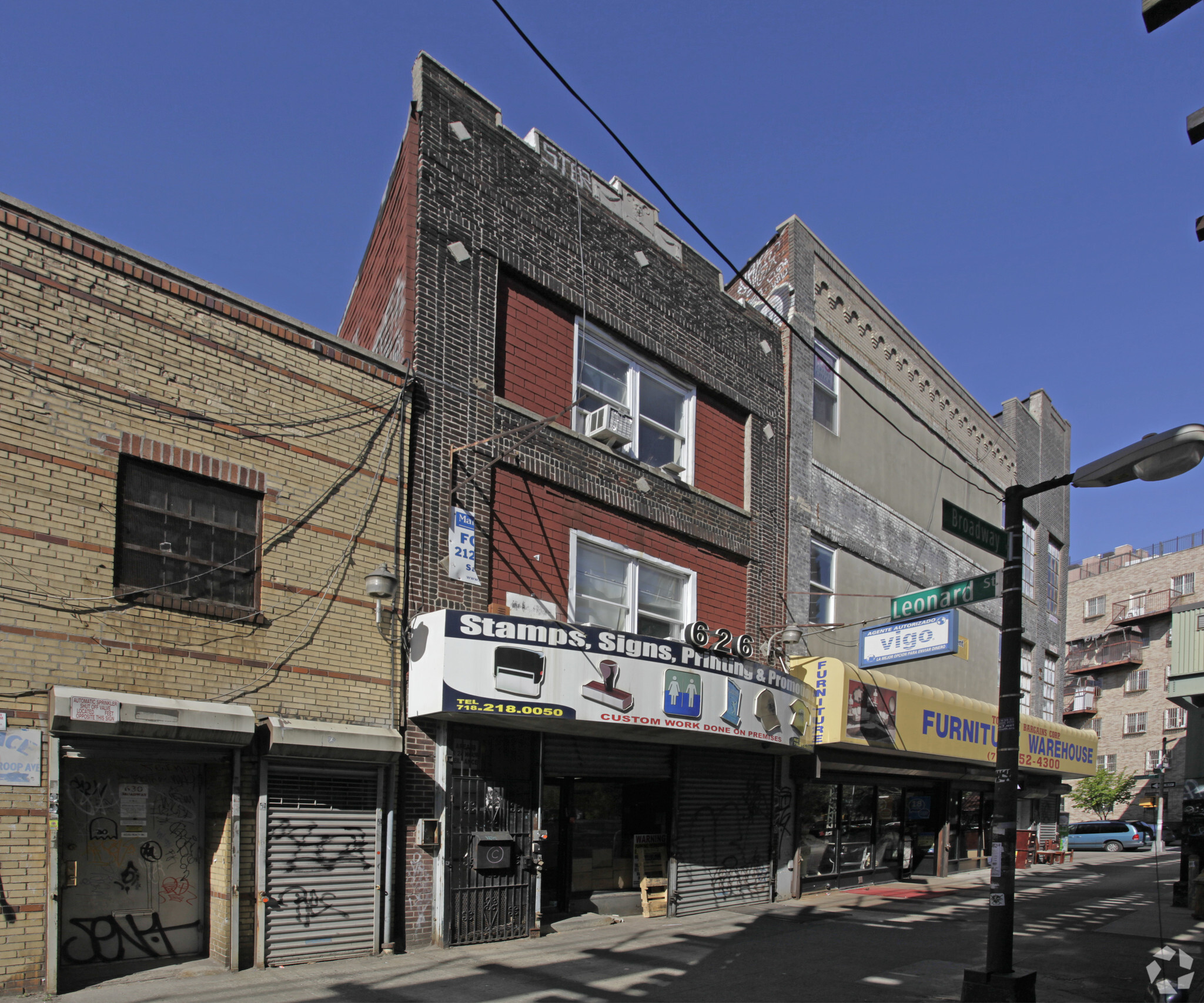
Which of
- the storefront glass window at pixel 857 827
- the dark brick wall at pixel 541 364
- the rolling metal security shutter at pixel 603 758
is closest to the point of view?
the dark brick wall at pixel 541 364

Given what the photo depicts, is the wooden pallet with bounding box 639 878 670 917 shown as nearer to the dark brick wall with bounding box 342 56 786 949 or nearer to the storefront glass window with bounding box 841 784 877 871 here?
the dark brick wall with bounding box 342 56 786 949

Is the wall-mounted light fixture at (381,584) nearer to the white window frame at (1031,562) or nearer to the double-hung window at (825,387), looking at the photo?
the double-hung window at (825,387)

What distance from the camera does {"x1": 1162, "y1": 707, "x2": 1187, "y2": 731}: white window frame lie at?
181ft

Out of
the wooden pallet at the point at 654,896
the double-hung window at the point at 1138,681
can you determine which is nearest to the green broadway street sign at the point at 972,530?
the wooden pallet at the point at 654,896

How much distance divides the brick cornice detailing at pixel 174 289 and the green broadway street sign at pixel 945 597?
22.8ft

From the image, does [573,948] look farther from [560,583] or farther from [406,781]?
[560,583]

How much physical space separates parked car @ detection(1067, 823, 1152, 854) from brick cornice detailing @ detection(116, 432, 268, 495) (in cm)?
4059

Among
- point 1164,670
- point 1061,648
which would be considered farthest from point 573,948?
point 1164,670

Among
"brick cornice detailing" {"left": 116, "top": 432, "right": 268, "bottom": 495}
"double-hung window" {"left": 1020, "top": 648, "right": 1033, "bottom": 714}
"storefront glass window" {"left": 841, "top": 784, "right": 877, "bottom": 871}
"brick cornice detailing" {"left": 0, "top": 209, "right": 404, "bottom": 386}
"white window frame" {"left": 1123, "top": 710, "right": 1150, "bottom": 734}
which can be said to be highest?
"brick cornice detailing" {"left": 0, "top": 209, "right": 404, "bottom": 386}

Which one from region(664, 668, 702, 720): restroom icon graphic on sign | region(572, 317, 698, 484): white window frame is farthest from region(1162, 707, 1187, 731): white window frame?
region(664, 668, 702, 720): restroom icon graphic on sign

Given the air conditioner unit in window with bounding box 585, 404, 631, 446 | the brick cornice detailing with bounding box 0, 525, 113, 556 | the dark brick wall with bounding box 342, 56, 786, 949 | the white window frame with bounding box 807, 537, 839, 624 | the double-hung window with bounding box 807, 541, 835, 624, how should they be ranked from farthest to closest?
1. the double-hung window with bounding box 807, 541, 835, 624
2. the white window frame with bounding box 807, 537, 839, 624
3. the air conditioner unit in window with bounding box 585, 404, 631, 446
4. the dark brick wall with bounding box 342, 56, 786, 949
5. the brick cornice detailing with bounding box 0, 525, 113, 556

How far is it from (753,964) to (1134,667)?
2249 inches

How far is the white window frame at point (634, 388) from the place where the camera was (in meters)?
14.5

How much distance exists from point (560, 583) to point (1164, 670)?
5608 centimetres
